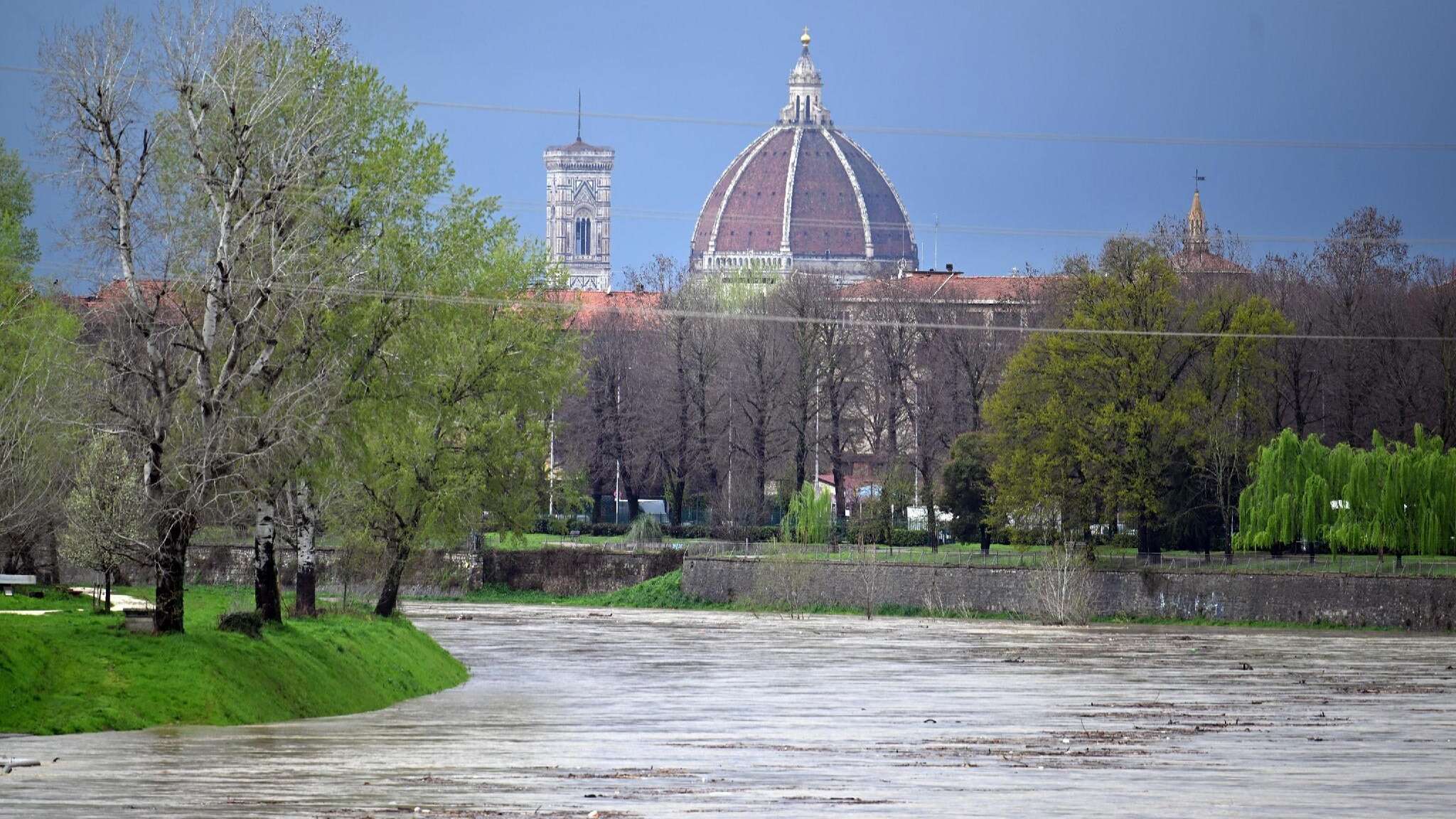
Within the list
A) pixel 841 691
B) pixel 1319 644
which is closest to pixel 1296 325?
pixel 1319 644

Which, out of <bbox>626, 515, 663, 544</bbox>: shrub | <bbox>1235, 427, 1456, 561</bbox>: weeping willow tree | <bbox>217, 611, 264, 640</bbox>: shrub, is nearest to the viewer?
<bbox>217, 611, 264, 640</bbox>: shrub

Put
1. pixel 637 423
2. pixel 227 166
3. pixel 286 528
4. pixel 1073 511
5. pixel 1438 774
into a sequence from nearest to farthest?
pixel 1438 774
pixel 227 166
pixel 286 528
pixel 1073 511
pixel 637 423

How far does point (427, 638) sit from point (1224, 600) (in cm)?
3357

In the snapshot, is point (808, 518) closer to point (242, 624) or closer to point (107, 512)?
point (242, 624)

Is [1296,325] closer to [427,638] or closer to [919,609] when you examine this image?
[919,609]

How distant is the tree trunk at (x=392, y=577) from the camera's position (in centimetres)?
5372

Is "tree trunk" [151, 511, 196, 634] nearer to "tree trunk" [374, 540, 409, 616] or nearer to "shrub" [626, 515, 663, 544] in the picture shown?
"tree trunk" [374, 540, 409, 616]

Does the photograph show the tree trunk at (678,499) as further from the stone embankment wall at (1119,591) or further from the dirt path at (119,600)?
the dirt path at (119,600)

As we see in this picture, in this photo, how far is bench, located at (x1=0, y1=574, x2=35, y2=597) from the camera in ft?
152

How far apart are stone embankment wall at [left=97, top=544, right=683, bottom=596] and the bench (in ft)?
144

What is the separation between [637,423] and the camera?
111500 millimetres

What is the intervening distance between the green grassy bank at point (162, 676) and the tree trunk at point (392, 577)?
1108cm

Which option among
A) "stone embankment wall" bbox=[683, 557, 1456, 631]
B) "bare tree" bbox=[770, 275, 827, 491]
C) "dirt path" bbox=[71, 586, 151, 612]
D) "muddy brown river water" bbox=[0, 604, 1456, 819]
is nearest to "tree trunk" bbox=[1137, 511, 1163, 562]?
"stone embankment wall" bbox=[683, 557, 1456, 631]

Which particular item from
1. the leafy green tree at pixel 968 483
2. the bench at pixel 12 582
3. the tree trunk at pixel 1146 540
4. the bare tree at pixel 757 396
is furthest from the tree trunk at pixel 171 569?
the bare tree at pixel 757 396
